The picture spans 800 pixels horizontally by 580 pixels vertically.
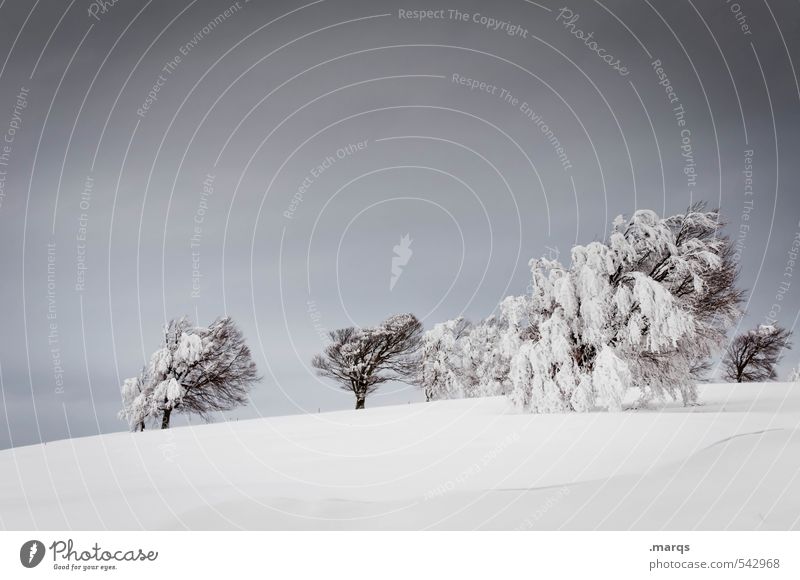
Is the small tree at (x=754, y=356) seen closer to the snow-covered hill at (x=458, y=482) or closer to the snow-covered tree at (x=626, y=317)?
the snow-covered tree at (x=626, y=317)

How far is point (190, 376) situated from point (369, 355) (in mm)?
12481

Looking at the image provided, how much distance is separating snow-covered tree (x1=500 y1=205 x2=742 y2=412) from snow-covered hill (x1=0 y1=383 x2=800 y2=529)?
296cm

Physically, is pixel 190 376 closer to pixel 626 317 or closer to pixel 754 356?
pixel 626 317

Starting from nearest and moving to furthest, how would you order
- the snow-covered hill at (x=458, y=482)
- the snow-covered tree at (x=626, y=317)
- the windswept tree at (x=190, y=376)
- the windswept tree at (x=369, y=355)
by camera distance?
the snow-covered hill at (x=458, y=482) < the snow-covered tree at (x=626, y=317) < the windswept tree at (x=190, y=376) < the windswept tree at (x=369, y=355)

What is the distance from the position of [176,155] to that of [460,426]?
8.64 meters

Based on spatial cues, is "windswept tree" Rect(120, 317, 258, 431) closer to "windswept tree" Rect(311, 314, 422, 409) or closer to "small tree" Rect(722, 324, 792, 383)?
"windswept tree" Rect(311, 314, 422, 409)

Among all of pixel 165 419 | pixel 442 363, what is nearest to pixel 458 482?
pixel 165 419

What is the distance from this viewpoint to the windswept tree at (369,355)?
104 ft

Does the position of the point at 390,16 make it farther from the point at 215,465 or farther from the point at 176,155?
the point at 215,465

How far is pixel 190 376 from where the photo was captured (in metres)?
23.4

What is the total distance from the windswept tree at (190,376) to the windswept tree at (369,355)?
715 centimetres

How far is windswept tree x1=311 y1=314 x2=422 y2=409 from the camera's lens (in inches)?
1243

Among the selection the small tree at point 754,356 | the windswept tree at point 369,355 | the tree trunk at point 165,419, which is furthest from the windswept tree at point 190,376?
the small tree at point 754,356
